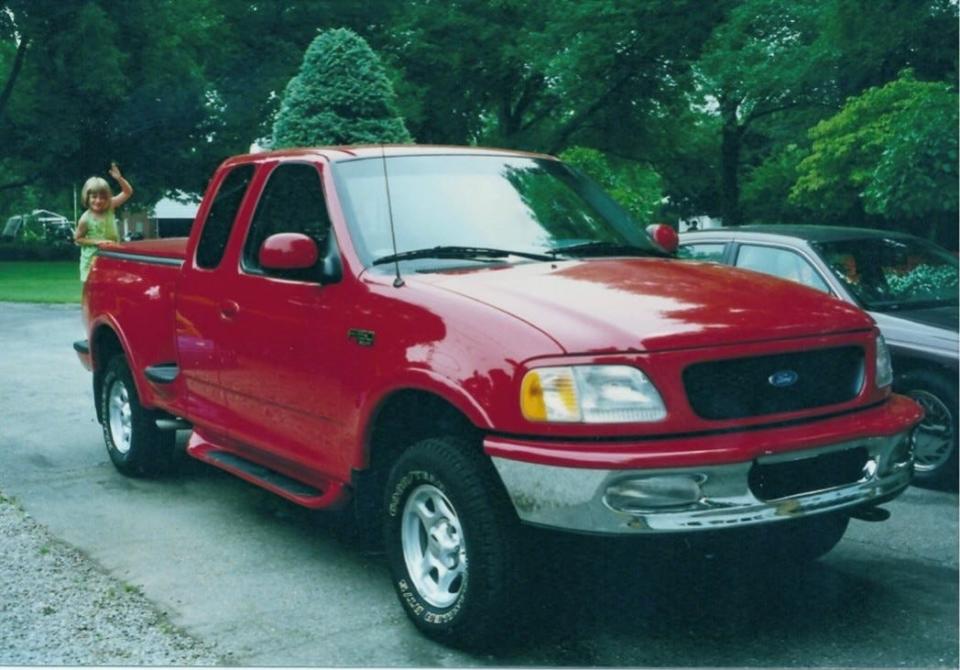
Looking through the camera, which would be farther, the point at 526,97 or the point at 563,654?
the point at 526,97

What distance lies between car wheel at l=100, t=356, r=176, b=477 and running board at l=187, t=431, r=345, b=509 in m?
0.99

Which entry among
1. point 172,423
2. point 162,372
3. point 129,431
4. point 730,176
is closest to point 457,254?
point 162,372

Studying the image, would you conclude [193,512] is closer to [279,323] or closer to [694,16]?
[279,323]

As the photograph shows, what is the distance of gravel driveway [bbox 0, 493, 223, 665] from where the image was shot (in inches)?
173

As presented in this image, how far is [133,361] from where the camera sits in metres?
7.18

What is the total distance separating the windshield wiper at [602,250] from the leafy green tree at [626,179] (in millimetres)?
13604

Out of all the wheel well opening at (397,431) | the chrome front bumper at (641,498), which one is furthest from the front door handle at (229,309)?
the chrome front bumper at (641,498)

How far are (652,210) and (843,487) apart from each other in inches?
1530

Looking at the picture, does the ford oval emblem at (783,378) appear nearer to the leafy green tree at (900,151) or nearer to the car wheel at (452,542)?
the car wheel at (452,542)

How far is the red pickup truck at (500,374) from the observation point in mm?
4016

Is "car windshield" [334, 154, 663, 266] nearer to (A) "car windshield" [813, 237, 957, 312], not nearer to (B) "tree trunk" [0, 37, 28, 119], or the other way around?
(A) "car windshield" [813, 237, 957, 312]

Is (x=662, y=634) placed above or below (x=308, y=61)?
below

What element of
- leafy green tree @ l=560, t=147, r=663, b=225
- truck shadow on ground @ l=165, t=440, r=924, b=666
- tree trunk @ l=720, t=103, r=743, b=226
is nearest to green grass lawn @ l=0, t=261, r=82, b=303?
leafy green tree @ l=560, t=147, r=663, b=225

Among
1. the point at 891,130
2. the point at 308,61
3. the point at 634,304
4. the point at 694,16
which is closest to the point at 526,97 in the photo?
the point at 694,16
